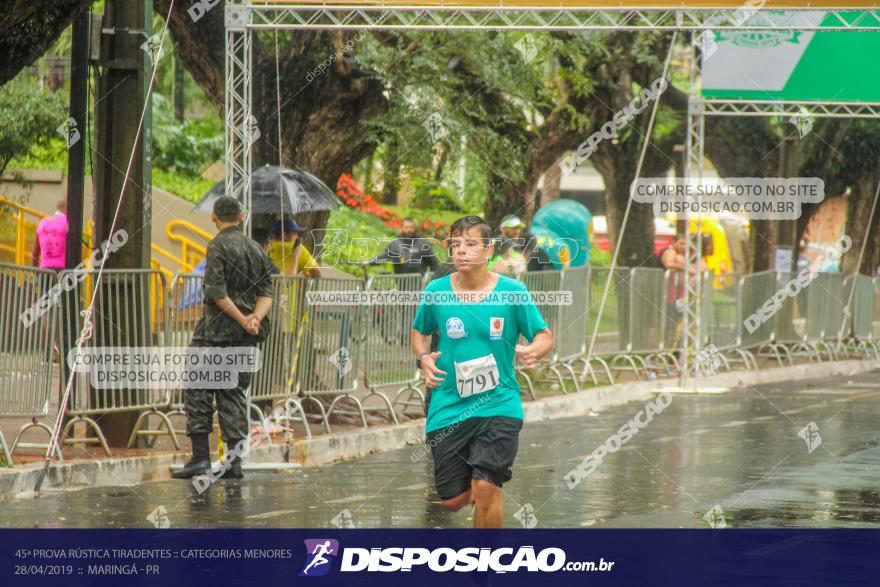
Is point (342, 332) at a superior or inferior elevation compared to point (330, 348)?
superior

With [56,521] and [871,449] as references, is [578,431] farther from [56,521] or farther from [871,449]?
[56,521]

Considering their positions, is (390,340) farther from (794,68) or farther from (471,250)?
(471,250)

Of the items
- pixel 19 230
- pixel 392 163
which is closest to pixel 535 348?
pixel 392 163

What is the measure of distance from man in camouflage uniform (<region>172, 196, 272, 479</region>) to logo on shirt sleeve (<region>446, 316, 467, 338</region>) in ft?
13.7

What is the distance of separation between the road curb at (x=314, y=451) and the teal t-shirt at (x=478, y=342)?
4092 mm

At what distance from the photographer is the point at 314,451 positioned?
13469 mm

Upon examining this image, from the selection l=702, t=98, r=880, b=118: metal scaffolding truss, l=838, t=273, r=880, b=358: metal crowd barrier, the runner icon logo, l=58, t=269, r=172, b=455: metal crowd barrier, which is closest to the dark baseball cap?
l=58, t=269, r=172, b=455: metal crowd barrier

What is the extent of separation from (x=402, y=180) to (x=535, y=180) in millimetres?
2213

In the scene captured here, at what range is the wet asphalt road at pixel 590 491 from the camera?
9.93 metres

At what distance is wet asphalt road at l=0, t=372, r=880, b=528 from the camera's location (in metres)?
9.93

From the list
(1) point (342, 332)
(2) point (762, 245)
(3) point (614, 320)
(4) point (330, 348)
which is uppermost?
(2) point (762, 245)

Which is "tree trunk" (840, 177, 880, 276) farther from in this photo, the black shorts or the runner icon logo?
the runner icon logo

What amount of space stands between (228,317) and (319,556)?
4332 mm

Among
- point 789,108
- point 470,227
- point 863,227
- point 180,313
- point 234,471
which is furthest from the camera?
point 863,227
